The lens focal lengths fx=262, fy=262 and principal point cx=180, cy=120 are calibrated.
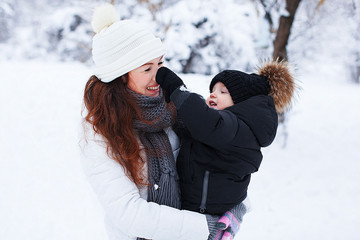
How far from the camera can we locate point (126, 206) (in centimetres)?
115

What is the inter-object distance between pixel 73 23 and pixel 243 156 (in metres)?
13.5

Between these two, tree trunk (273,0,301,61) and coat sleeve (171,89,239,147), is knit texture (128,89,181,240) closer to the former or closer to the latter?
coat sleeve (171,89,239,147)

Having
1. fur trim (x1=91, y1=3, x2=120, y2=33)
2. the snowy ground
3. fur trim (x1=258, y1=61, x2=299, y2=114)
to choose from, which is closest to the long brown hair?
fur trim (x1=91, y1=3, x2=120, y2=33)

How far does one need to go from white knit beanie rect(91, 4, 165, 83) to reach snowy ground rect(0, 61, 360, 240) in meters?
1.20

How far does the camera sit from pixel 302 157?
5.27 metres

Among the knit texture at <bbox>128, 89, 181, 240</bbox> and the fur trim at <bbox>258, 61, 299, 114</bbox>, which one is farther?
the fur trim at <bbox>258, 61, 299, 114</bbox>

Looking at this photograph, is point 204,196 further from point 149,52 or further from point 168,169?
point 149,52

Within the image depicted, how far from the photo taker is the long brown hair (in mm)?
1225

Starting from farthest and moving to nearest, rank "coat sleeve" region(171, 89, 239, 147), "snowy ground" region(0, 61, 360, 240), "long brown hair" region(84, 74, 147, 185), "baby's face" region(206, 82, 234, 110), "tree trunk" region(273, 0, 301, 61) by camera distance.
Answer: "tree trunk" region(273, 0, 301, 61)
"snowy ground" region(0, 61, 360, 240)
"baby's face" region(206, 82, 234, 110)
"long brown hair" region(84, 74, 147, 185)
"coat sleeve" region(171, 89, 239, 147)

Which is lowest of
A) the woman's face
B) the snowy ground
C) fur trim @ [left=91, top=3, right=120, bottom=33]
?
the snowy ground

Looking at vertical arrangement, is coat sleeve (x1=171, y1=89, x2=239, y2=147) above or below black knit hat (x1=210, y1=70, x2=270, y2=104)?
below

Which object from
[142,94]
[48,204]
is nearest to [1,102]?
[48,204]

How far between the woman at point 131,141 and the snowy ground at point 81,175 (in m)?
1.17

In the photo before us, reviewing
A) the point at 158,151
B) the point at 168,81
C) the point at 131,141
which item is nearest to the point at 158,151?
the point at 158,151
